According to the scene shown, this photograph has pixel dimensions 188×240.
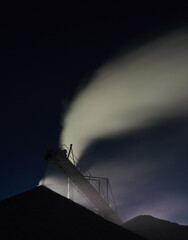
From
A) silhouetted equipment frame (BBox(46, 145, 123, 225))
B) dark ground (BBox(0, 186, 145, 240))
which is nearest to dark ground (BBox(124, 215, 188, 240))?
silhouetted equipment frame (BBox(46, 145, 123, 225))

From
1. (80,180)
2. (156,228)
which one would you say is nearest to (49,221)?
(80,180)

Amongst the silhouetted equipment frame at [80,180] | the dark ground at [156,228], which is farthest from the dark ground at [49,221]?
the dark ground at [156,228]

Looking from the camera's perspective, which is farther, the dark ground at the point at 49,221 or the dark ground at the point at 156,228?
the dark ground at the point at 156,228

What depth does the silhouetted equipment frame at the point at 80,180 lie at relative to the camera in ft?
61.0

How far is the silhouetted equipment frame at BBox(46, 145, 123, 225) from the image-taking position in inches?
732

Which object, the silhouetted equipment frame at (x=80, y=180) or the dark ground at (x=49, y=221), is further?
the silhouetted equipment frame at (x=80, y=180)

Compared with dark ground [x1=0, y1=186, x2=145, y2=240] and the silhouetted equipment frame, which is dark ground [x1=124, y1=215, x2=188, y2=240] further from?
dark ground [x1=0, y1=186, x2=145, y2=240]

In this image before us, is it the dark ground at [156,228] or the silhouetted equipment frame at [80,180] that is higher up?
the silhouetted equipment frame at [80,180]

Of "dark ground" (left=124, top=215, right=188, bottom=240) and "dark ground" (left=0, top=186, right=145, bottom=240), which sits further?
"dark ground" (left=124, top=215, right=188, bottom=240)

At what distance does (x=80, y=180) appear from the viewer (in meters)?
20.7

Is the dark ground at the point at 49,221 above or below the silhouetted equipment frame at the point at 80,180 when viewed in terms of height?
below

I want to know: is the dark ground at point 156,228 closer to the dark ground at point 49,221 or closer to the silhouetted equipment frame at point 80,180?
the silhouetted equipment frame at point 80,180

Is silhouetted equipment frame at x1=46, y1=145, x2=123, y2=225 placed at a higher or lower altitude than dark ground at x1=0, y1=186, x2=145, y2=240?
higher

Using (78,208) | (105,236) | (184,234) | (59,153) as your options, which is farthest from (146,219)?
(105,236)
